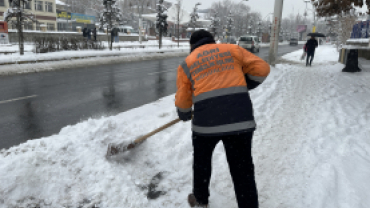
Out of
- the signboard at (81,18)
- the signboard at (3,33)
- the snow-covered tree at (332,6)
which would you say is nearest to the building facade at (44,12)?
the signboard at (81,18)

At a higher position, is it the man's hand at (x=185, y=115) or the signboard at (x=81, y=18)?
the signboard at (x=81, y=18)

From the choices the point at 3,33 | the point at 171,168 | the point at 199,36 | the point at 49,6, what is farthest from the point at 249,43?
the point at 49,6

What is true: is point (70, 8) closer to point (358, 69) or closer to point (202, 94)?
point (358, 69)

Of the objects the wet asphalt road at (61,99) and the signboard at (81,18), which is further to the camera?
the signboard at (81,18)

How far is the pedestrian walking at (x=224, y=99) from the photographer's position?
7.00 feet

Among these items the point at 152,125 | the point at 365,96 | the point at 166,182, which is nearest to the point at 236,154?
the point at 166,182

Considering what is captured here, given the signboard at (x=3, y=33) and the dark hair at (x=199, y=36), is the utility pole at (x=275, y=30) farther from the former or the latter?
the signboard at (x=3, y=33)

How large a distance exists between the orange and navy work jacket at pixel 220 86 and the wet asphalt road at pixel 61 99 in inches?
132

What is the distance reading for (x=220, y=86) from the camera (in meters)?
2.13

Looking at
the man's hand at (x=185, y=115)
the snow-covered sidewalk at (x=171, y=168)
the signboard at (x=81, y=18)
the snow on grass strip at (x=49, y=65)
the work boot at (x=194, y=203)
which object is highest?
the signboard at (x=81, y=18)

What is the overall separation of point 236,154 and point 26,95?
6.77 metres

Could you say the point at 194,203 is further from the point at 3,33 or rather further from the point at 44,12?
the point at 44,12

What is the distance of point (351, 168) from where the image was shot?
10.9ft

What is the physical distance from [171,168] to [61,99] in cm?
462
